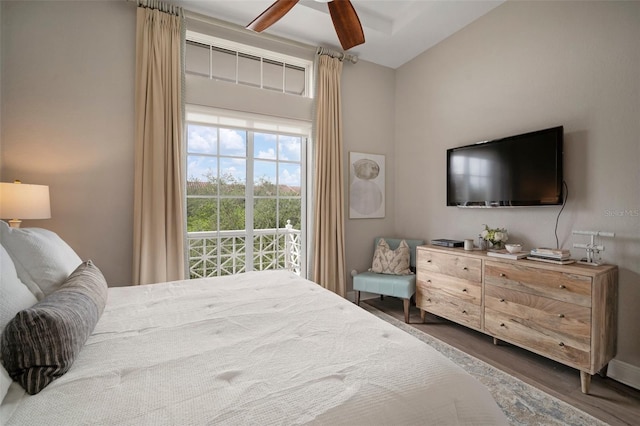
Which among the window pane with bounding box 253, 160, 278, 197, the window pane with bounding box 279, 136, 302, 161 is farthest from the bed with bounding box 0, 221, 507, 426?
the window pane with bounding box 279, 136, 302, 161

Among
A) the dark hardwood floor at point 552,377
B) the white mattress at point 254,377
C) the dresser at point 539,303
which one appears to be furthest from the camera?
the dresser at point 539,303

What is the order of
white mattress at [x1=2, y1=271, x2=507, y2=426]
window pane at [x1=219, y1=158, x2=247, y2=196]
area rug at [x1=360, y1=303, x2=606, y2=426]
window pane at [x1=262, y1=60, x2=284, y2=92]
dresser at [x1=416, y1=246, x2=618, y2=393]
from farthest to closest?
window pane at [x1=262, y1=60, x2=284, y2=92], window pane at [x1=219, y1=158, x2=247, y2=196], dresser at [x1=416, y1=246, x2=618, y2=393], area rug at [x1=360, y1=303, x2=606, y2=426], white mattress at [x1=2, y1=271, x2=507, y2=426]

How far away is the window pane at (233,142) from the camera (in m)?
3.12

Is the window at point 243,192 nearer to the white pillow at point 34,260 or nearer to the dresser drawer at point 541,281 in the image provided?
the white pillow at point 34,260

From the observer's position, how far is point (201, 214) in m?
3.02

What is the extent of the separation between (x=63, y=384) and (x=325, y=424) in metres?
0.77

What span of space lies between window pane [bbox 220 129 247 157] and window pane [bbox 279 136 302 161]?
1.44ft

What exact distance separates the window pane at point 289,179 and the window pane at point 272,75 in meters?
0.90

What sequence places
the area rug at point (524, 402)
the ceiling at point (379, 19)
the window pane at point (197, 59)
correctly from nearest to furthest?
the area rug at point (524, 402)
the ceiling at point (379, 19)
the window pane at point (197, 59)

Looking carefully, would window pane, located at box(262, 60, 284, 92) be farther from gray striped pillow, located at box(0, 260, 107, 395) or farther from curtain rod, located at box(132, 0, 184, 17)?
gray striped pillow, located at box(0, 260, 107, 395)

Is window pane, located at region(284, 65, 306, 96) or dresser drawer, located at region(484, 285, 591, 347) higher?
window pane, located at region(284, 65, 306, 96)

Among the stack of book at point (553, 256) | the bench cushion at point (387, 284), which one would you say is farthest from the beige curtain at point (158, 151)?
the stack of book at point (553, 256)

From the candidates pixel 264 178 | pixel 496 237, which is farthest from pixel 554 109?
pixel 264 178

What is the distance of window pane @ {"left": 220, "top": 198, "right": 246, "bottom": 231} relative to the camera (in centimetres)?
312
